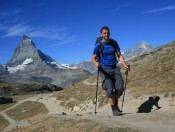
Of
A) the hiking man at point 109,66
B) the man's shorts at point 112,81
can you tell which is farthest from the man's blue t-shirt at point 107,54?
the man's shorts at point 112,81

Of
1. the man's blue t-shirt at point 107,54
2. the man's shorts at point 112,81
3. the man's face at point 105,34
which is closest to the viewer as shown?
the man's face at point 105,34

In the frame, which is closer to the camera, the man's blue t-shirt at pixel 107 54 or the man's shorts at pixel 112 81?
the man's shorts at pixel 112 81

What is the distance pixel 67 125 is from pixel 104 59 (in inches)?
152

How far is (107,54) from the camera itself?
16688 mm

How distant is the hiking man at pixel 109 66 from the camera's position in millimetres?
16500

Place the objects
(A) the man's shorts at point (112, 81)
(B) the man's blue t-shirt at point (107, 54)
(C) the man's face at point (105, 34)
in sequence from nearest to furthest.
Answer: (C) the man's face at point (105, 34), (A) the man's shorts at point (112, 81), (B) the man's blue t-shirt at point (107, 54)

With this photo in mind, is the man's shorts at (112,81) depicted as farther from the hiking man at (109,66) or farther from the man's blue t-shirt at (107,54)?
the man's blue t-shirt at (107,54)

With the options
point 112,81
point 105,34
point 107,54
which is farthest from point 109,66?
point 105,34

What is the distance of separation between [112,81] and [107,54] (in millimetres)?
1390

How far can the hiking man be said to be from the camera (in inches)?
650

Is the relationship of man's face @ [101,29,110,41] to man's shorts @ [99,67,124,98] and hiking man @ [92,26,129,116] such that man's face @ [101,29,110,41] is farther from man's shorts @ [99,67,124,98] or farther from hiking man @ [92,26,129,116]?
man's shorts @ [99,67,124,98]

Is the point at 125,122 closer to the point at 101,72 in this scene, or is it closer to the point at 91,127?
the point at 91,127

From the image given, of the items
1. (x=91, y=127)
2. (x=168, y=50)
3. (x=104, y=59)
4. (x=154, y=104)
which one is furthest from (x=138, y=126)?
(x=168, y=50)

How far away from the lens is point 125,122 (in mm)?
14250
